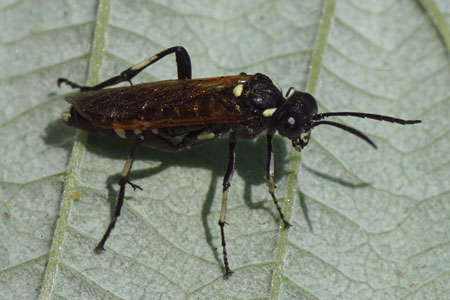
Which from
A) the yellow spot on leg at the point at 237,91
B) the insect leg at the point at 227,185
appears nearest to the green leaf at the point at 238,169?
the insect leg at the point at 227,185

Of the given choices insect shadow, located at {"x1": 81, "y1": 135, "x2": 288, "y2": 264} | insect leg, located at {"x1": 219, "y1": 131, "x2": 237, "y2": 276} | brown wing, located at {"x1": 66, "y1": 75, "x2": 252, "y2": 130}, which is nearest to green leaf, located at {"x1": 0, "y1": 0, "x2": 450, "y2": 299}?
insect shadow, located at {"x1": 81, "y1": 135, "x2": 288, "y2": 264}

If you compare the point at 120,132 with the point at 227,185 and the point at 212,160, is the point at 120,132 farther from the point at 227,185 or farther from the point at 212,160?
the point at 227,185

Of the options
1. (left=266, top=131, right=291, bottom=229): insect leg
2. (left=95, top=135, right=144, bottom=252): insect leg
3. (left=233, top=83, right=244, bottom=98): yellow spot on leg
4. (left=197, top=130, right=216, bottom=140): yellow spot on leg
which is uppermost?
(left=233, top=83, right=244, bottom=98): yellow spot on leg

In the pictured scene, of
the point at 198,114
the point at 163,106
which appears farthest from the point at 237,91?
the point at 163,106

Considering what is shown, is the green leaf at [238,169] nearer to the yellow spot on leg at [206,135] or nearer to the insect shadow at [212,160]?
the insect shadow at [212,160]

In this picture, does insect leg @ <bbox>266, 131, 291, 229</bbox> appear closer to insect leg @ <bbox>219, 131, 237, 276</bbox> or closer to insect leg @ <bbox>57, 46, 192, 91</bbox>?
insect leg @ <bbox>219, 131, 237, 276</bbox>

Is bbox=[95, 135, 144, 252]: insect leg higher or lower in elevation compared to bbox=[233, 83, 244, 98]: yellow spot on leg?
lower
